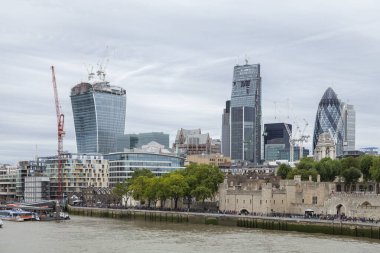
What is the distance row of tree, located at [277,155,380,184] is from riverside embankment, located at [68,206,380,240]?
1107 inches

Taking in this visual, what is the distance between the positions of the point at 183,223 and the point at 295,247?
42625 millimetres

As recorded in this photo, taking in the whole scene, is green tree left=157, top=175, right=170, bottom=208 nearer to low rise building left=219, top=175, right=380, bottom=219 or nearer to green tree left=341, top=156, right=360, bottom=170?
low rise building left=219, top=175, right=380, bottom=219

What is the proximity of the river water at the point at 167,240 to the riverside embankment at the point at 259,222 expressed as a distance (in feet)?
8.11

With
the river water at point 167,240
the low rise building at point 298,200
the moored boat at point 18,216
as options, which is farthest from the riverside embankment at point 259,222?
the moored boat at point 18,216

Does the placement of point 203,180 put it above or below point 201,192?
above

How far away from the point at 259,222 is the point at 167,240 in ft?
73.3

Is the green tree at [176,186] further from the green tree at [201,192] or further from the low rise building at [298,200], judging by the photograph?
the low rise building at [298,200]

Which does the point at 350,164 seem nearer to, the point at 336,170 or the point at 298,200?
the point at 336,170

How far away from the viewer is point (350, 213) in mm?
102062

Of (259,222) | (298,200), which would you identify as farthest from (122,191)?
(259,222)

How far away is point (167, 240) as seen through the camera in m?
86.9

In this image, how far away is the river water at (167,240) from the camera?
3036 inches

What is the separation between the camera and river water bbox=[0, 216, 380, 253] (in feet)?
253

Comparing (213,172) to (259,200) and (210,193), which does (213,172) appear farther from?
(259,200)
